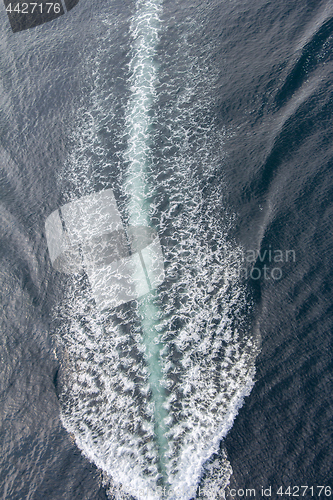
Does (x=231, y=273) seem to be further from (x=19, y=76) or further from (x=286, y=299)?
(x=19, y=76)

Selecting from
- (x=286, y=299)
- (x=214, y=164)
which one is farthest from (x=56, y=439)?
(x=214, y=164)

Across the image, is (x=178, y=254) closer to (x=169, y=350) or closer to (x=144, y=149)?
(x=169, y=350)

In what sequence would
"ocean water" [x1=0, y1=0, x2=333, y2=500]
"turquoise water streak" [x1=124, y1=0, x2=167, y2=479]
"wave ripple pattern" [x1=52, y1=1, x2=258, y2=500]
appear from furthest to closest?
"turquoise water streak" [x1=124, y1=0, x2=167, y2=479]
"ocean water" [x1=0, y1=0, x2=333, y2=500]
"wave ripple pattern" [x1=52, y1=1, x2=258, y2=500]

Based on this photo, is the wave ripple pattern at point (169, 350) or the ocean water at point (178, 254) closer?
the wave ripple pattern at point (169, 350)

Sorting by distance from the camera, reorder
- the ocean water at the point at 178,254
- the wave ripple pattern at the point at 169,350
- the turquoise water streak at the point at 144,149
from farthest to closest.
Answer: the turquoise water streak at the point at 144,149
the ocean water at the point at 178,254
the wave ripple pattern at the point at 169,350

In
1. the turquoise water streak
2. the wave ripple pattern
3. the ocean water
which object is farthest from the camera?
the turquoise water streak

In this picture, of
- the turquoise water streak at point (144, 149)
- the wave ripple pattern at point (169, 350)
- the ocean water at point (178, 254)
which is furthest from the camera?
the turquoise water streak at point (144, 149)
